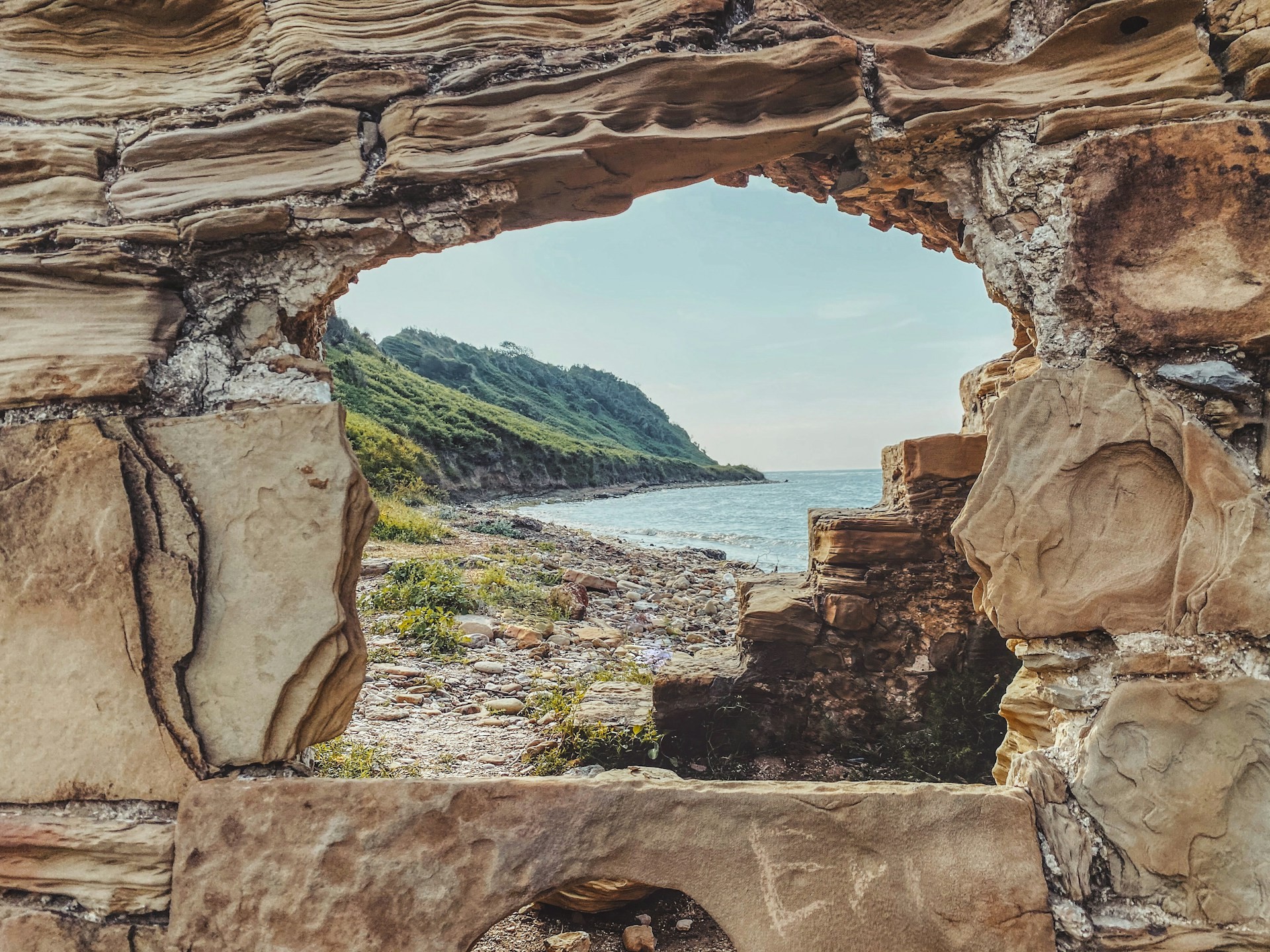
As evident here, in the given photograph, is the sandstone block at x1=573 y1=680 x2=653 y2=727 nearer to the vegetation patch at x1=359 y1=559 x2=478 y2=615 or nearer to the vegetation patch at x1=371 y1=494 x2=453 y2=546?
the vegetation patch at x1=359 y1=559 x2=478 y2=615

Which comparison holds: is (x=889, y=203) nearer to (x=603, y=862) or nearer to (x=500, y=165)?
(x=500, y=165)

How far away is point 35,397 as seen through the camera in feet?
4.73

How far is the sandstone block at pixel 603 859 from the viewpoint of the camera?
1.22 metres

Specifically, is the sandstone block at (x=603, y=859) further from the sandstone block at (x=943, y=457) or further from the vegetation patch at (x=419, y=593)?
the vegetation patch at (x=419, y=593)

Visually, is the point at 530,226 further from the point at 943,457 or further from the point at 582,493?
the point at 582,493

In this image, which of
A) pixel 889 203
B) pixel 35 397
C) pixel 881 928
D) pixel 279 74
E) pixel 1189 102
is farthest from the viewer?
pixel 889 203

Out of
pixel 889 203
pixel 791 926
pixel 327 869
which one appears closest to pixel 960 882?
pixel 791 926

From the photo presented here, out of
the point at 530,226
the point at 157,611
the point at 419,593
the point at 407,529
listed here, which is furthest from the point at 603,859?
the point at 407,529

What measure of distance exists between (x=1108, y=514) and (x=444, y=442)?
27.8m

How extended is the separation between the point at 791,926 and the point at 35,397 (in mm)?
1788

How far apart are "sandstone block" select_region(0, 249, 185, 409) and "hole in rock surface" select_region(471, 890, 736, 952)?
1.94 meters

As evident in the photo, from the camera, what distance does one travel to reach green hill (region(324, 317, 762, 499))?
17406mm

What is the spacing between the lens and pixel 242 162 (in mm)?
1562

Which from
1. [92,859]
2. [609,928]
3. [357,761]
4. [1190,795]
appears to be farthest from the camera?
[357,761]
